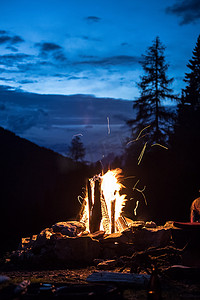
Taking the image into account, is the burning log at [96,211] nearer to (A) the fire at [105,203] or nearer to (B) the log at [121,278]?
(A) the fire at [105,203]

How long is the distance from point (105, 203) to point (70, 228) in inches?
47.2

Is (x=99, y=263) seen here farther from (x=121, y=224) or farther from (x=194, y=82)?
(x=194, y=82)

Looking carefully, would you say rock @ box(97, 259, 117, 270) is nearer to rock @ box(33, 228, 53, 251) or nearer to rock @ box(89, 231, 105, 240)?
rock @ box(89, 231, 105, 240)

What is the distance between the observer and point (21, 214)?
31.5 meters

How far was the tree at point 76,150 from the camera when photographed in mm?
44584

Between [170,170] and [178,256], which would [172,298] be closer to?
[178,256]

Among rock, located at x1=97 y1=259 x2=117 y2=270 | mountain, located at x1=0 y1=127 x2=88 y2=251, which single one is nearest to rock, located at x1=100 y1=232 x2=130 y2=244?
rock, located at x1=97 y1=259 x2=117 y2=270

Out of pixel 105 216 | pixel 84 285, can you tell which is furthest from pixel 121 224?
pixel 84 285

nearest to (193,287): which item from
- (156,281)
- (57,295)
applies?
(156,281)

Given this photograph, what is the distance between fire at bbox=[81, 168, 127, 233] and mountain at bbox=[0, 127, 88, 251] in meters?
13.8

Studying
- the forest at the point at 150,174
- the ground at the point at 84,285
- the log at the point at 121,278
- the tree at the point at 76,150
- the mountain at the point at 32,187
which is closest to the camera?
the ground at the point at 84,285

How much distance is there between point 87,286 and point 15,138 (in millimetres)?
45500

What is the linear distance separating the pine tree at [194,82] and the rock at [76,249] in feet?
75.4

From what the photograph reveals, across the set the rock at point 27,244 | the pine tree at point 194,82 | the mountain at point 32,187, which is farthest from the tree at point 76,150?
the rock at point 27,244
